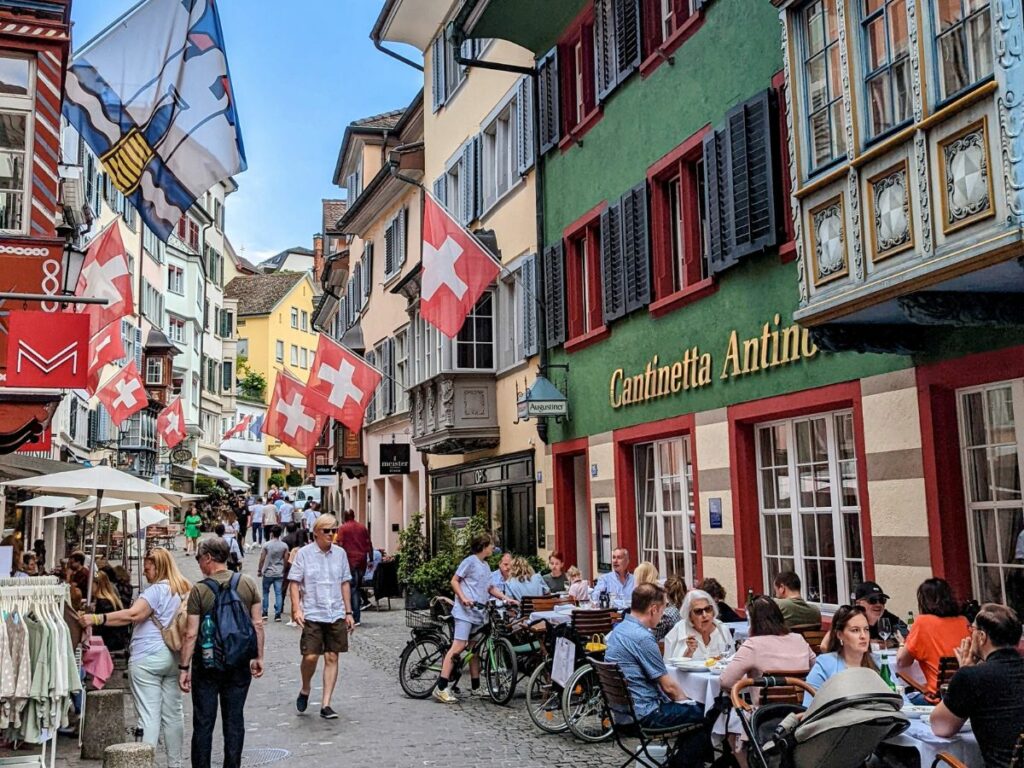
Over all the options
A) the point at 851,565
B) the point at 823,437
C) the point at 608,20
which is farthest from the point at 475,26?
the point at 851,565

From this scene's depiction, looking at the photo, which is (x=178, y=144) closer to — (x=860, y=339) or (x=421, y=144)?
(x=860, y=339)

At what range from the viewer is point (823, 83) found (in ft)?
29.6

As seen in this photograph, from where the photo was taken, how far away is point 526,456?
1948cm

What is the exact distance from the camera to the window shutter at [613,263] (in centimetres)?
1527

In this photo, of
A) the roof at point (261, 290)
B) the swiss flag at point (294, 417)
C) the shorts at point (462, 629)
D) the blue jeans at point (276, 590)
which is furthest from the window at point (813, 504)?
the roof at point (261, 290)

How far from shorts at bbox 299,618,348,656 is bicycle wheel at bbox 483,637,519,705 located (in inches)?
63.5

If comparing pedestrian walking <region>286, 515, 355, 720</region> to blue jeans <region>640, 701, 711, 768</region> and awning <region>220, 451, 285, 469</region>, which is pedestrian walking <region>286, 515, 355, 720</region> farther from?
awning <region>220, 451, 285, 469</region>

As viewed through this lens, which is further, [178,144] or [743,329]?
[743,329]

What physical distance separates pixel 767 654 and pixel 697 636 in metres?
1.56

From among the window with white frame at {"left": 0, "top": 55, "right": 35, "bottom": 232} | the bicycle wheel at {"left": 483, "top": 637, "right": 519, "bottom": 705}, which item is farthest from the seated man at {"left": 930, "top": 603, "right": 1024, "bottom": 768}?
the window with white frame at {"left": 0, "top": 55, "right": 35, "bottom": 232}

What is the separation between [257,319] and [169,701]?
79314 millimetres

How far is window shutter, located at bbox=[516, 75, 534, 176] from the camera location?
753 inches

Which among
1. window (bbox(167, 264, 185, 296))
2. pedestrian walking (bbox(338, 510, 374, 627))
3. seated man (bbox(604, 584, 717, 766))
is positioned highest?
window (bbox(167, 264, 185, 296))

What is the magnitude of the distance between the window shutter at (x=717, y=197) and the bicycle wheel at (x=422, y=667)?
533 cm
